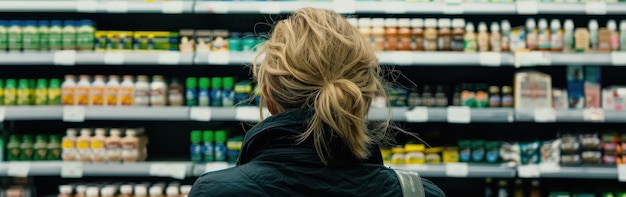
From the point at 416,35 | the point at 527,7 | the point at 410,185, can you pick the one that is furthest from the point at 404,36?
the point at 410,185

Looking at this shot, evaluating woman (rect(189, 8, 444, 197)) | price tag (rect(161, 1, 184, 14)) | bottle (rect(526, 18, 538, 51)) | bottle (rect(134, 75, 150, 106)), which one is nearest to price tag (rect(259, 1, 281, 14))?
price tag (rect(161, 1, 184, 14))

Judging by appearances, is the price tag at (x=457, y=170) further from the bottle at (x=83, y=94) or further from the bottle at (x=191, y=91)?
the bottle at (x=83, y=94)

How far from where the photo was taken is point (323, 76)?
3.33 ft

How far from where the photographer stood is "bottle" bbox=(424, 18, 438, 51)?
3344 millimetres

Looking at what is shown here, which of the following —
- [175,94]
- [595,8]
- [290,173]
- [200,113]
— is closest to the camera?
[290,173]

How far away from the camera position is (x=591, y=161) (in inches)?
132

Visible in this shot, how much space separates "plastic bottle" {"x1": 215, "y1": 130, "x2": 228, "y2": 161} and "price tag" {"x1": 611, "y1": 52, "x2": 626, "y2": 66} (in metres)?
2.15

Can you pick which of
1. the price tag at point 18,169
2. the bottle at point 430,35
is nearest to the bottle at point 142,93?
the price tag at point 18,169

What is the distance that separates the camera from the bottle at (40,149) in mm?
3482

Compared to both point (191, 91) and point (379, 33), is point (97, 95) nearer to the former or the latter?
point (191, 91)

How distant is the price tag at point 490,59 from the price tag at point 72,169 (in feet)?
7.42

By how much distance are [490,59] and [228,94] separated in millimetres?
1445

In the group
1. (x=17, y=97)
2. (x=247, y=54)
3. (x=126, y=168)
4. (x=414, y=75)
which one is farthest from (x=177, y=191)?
(x=414, y=75)

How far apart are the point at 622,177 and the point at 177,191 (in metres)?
2.40
